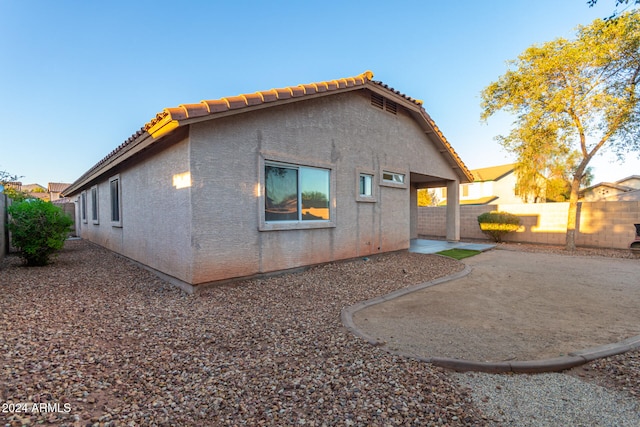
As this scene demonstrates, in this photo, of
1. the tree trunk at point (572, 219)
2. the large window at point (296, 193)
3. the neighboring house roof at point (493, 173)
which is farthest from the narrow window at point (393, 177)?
the neighboring house roof at point (493, 173)

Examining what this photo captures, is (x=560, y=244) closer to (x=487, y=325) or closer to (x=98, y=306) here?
(x=487, y=325)

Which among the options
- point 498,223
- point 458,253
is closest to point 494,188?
point 498,223

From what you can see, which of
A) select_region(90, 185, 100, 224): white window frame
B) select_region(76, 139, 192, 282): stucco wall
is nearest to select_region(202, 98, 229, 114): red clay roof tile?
select_region(76, 139, 192, 282): stucco wall

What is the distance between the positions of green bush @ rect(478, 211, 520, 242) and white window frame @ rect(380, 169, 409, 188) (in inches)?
284

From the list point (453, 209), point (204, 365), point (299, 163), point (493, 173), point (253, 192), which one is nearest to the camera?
point (204, 365)

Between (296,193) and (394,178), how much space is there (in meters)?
4.53

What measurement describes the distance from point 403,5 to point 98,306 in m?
12.4

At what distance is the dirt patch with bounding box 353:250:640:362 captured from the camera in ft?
12.0

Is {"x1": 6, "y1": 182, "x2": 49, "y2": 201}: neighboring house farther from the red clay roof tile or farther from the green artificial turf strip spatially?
the green artificial turf strip

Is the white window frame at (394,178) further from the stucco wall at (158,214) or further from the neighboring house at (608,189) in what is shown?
the neighboring house at (608,189)

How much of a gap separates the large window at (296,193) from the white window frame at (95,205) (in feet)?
32.3

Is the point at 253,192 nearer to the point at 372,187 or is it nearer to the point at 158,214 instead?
the point at 158,214

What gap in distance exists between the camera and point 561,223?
1382 cm

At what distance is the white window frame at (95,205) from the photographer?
40.7 feet
